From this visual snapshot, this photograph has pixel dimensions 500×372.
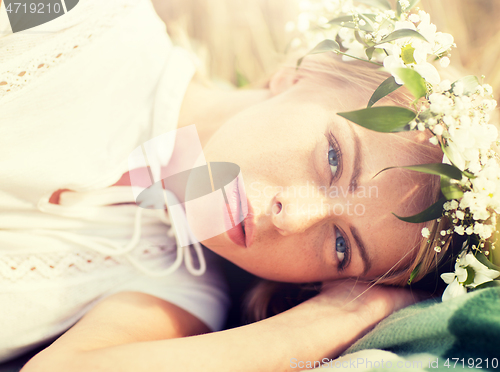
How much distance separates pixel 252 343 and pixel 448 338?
0.38 m

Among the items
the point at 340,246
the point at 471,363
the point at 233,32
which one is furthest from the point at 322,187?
the point at 233,32

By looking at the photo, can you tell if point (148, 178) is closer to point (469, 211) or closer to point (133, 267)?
point (133, 267)

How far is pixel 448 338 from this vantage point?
0.59 metres

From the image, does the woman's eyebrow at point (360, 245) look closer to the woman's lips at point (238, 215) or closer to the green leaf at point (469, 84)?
the woman's lips at point (238, 215)

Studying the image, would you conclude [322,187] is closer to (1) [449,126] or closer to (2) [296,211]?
(2) [296,211]

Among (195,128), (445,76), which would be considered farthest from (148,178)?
(445,76)

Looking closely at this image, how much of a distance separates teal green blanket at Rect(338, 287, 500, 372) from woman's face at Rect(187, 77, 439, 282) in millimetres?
168

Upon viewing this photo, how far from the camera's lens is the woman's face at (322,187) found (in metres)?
0.72

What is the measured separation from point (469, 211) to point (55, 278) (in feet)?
3.12

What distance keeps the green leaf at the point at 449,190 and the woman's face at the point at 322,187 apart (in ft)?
0.38

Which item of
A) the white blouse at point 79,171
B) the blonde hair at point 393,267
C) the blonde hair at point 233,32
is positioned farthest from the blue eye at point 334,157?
the blonde hair at point 233,32

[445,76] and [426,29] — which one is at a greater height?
[426,29]

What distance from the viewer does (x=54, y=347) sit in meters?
0.64

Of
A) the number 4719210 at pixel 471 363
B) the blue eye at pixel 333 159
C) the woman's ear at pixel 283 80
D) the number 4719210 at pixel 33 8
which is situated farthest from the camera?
the woman's ear at pixel 283 80
